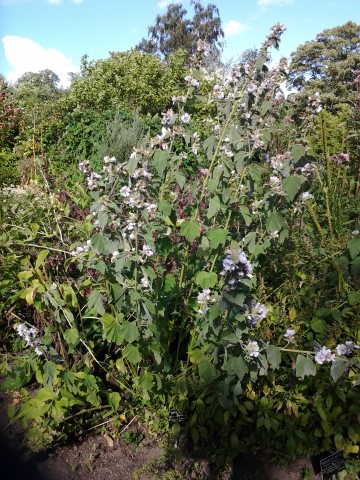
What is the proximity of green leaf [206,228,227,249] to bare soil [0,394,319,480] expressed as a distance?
1.10 meters

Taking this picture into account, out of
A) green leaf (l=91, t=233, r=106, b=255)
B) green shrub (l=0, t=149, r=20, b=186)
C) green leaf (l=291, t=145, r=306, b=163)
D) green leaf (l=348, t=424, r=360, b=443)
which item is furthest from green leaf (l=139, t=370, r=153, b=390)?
green shrub (l=0, t=149, r=20, b=186)

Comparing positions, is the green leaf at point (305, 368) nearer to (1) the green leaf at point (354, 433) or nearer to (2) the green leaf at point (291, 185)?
(1) the green leaf at point (354, 433)

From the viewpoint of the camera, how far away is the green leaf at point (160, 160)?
2.03 m

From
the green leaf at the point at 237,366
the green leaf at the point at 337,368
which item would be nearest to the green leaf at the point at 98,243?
the green leaf at the point at 237,366

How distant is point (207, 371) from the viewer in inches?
82.0

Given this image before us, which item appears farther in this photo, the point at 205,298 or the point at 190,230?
the point at 190,230

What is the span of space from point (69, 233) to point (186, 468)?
1490 mm

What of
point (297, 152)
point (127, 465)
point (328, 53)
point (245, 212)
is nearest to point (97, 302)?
point (245, 212)

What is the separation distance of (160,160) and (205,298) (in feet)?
2.02

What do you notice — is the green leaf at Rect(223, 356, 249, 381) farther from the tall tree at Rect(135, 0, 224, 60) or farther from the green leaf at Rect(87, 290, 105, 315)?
the tall tree at Rect(135, 0, 224, 60)

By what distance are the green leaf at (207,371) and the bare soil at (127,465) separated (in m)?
0.56

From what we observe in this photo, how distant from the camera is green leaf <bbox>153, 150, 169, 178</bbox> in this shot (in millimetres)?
2025

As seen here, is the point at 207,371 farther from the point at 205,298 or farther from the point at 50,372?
the point at 50,372

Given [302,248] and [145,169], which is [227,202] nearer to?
[145,169]
